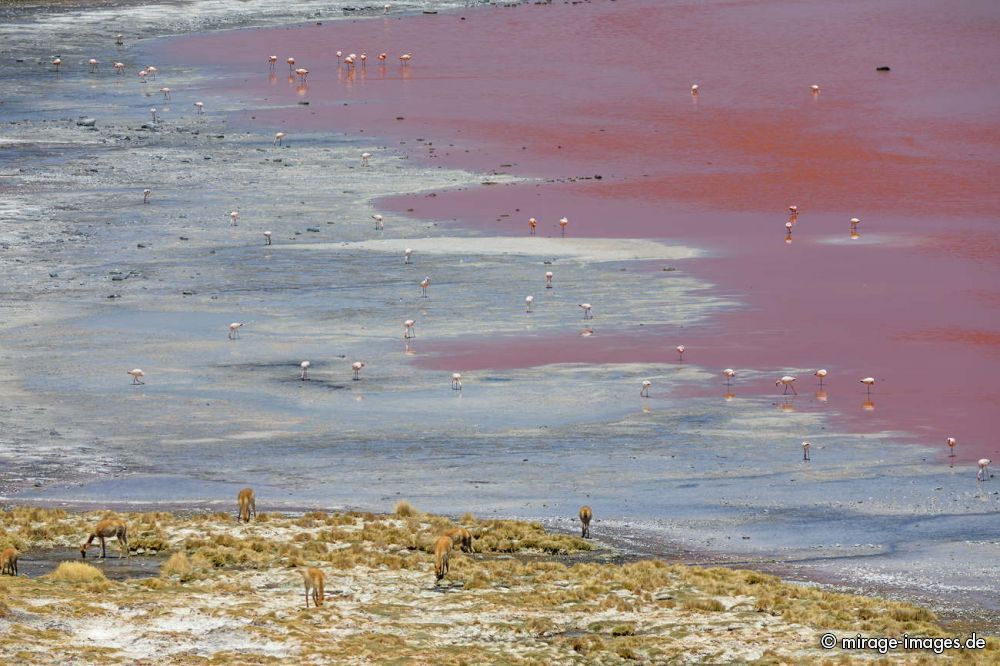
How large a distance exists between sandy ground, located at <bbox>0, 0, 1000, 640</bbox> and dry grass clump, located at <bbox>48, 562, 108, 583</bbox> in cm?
750

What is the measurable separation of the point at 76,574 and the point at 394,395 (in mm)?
15897

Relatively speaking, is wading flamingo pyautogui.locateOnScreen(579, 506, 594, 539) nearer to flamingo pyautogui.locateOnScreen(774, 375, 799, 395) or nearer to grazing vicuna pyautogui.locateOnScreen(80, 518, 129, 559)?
grazing vicuna pyautogui.locateOnScreen(80, 518, 129, 559)

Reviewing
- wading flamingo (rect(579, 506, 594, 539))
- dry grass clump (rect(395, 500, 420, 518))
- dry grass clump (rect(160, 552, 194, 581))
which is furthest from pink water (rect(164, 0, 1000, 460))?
dry grass clump (rect(160, 552, 194, 581))

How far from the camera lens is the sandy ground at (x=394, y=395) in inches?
1403

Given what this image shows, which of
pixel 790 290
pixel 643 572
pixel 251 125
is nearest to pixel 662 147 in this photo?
pixel 251 125

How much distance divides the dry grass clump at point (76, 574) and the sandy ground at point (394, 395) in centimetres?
750

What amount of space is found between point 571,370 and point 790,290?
418 inches

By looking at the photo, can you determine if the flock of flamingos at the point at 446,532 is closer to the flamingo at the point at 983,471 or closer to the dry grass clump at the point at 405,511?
the flamingo at the point at 983,471

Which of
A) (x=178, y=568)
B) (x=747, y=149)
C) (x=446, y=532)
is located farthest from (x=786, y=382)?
(x=747, y=149)

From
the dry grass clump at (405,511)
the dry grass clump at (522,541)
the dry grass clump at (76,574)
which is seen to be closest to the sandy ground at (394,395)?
the dry grass clump at (405,511)

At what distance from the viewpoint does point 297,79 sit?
300 feet

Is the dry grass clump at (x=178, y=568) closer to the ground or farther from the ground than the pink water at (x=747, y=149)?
closer to the ground

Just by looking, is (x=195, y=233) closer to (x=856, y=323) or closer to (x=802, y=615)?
(x=856, y=323)

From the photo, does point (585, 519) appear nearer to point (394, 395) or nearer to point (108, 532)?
point (108, 532)
